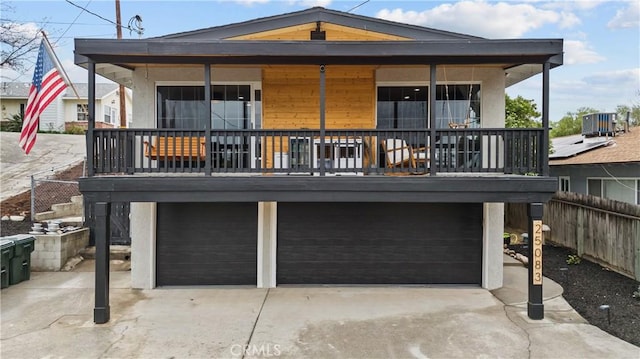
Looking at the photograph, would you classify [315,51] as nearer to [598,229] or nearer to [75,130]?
[598,229]

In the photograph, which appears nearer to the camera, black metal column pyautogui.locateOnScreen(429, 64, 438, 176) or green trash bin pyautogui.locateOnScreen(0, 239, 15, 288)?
black metal column pyautogui.locateOnScreen(429, 64, 438, 176)

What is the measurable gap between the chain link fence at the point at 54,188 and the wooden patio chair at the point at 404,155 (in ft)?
31.9

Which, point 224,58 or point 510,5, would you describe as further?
point 510,5

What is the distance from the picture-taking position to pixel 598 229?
8641mm

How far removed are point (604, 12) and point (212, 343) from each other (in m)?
19.6

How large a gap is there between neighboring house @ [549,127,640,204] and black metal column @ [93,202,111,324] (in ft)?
35.7

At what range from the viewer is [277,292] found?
7578 millimetres

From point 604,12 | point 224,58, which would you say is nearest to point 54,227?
point 224,58

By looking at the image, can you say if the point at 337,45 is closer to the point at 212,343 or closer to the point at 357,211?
the point at 357,211

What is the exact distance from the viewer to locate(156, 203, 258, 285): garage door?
7945 millimetres

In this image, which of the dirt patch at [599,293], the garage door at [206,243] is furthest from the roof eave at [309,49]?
the dirt patch at [599,293]

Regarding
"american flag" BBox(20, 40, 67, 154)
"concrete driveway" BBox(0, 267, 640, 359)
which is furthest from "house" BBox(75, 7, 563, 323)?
"american flag" BBox(20, 40, 67, 154)

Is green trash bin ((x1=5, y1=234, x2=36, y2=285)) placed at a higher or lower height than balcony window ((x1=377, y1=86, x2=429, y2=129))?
lower

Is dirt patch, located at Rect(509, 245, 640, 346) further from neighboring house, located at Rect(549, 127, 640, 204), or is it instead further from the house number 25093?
neighboring house, located at Rect(549, 127, 640, 204)
